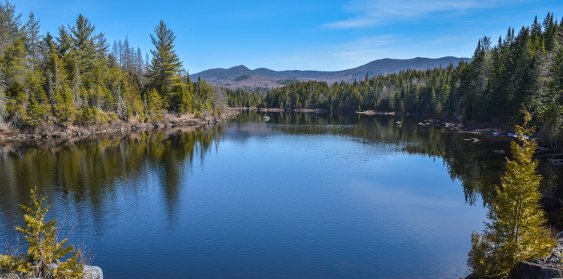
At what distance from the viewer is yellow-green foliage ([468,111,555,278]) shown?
20.4 meters

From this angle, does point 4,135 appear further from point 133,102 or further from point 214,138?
point 214,138

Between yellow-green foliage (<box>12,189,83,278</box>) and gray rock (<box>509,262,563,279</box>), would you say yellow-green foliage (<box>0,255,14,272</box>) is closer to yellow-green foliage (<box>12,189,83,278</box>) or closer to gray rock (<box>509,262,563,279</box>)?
yellow-green foliage (<box>12,189,83,278</box>)

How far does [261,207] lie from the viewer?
4059 cm

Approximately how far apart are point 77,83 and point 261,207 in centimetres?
7958

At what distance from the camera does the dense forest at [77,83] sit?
88.1m

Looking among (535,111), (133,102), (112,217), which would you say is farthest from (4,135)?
(535,111)

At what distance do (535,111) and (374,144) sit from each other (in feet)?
102

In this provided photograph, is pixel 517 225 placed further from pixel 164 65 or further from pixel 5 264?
pixel 164 65

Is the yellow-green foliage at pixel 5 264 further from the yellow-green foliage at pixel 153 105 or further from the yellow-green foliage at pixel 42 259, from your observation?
the yellow-green foliage at pixel 153 105

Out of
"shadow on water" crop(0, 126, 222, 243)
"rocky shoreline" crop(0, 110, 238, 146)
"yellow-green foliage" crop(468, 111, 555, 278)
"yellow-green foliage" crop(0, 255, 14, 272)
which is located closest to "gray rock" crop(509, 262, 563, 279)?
"yellow-green foliage" crop(468, 111, 555, 278)

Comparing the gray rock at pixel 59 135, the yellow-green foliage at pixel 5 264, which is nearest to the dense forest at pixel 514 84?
the yellow-green foliage at pixel 5 264

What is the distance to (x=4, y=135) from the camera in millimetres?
85875

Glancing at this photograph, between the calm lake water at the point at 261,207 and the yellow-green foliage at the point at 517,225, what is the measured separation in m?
5.67

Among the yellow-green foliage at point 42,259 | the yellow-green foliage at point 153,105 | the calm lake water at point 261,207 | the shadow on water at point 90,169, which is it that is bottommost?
the calm lake water at point 261,207
